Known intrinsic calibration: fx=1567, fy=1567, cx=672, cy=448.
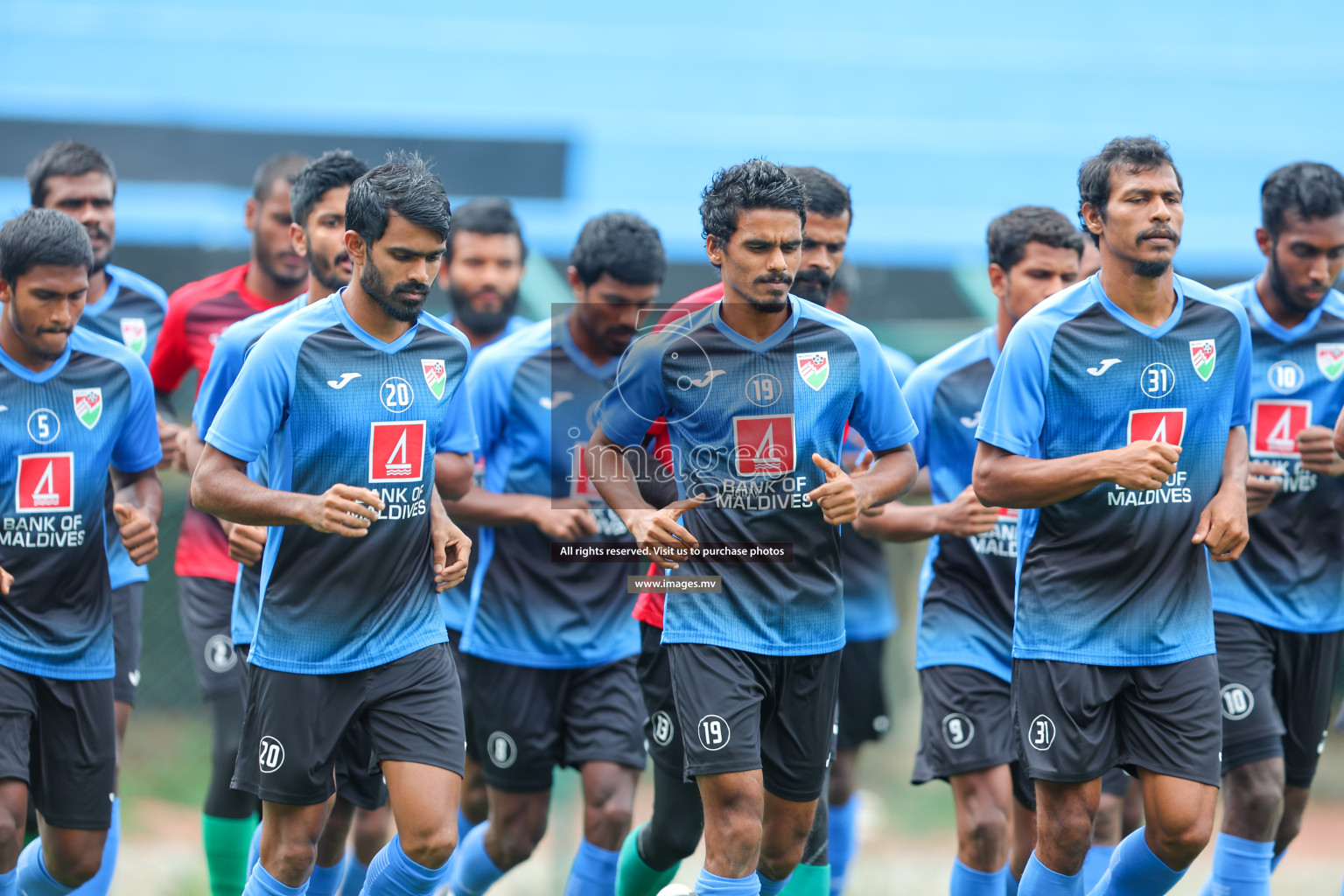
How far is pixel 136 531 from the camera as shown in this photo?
17.5ft

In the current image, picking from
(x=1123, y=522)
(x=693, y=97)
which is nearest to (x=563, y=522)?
(x=1123, y=522)

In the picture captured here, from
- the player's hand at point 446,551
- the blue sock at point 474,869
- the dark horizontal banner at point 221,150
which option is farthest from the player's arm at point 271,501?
the dark horizontal banner at point 221,150

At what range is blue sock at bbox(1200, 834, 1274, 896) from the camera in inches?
219

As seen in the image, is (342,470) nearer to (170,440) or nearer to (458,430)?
(458,430)

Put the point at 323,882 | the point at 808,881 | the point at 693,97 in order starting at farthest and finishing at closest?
1. the point at 693,97
2. the point at 808,881
3. the point at 323,882

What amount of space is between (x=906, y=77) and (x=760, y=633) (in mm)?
19871

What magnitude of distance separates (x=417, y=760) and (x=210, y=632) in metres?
1.85

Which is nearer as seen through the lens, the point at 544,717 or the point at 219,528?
the point at 544,717

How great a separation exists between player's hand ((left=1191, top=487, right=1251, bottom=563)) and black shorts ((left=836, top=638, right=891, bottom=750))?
90.0 inches

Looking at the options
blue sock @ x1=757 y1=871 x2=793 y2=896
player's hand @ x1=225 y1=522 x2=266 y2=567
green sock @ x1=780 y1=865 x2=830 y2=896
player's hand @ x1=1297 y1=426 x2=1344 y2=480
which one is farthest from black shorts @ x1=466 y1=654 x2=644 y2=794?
player's hand @ x1=1297 y1=426 x2=1344 y2=480

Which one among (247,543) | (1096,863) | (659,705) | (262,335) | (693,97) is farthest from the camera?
(693,97)

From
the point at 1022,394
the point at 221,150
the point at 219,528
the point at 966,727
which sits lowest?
the point at 966,727

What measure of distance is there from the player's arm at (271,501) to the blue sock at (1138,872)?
2.62 meters

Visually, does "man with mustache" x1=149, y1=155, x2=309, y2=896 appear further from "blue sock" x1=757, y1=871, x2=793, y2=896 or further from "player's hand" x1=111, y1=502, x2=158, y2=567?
"blue sock" x1=757, y1=871, x2=793, y2=896
